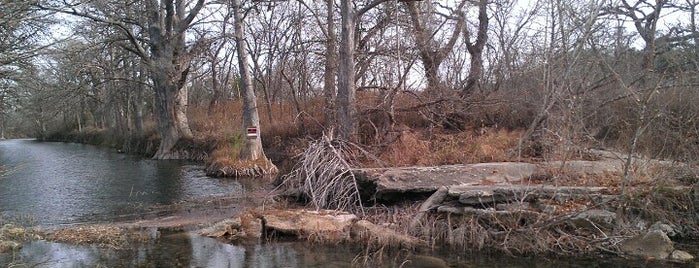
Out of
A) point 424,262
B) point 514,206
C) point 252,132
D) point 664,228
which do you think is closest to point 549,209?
point 514,206

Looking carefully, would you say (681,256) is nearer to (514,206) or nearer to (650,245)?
(650,245)

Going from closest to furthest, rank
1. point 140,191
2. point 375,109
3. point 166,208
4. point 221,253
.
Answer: point 221,253
point 166,208
point 375,109
point 140,191

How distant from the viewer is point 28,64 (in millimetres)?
7809

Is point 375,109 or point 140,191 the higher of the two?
point 375,109

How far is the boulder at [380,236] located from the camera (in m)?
8.79

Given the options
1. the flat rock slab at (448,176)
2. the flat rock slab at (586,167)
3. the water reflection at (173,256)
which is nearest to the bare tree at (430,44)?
the flat rock slab at (448,176)

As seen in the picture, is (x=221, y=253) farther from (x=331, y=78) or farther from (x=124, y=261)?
(x=331, y=78)

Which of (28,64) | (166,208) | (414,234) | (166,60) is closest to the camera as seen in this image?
(28,64)

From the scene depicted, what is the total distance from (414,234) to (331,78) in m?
9.11

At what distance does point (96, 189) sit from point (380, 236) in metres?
10.2

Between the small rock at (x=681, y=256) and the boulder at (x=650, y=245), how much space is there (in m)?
0.06

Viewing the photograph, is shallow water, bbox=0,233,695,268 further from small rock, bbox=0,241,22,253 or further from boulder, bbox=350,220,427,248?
boulder, bbox=350,220,427,248

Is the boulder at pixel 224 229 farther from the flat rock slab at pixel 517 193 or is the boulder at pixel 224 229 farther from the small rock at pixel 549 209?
the small rock at pixel 549 209

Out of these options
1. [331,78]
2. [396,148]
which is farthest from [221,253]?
[331,78]
